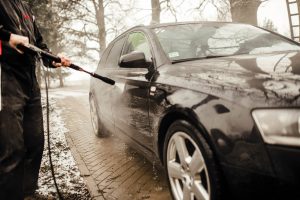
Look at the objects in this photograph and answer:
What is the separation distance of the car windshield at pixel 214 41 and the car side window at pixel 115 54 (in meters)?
1.14

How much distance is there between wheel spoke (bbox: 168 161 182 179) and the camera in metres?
2.51

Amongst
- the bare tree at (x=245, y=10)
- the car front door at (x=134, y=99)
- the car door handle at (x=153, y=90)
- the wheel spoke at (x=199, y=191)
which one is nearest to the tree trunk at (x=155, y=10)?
the bare tree at (x=245, y=10)

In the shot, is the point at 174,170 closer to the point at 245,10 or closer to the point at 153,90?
the point at 153,90

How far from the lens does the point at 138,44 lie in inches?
150

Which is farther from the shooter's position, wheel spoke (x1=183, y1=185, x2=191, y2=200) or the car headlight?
wheel spoke (x1=183, y1=185, x2=191, y2=200)

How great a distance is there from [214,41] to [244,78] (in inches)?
52.2

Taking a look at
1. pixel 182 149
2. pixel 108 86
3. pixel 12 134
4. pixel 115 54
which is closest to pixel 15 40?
pixel 12 134

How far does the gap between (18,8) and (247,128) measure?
220cm

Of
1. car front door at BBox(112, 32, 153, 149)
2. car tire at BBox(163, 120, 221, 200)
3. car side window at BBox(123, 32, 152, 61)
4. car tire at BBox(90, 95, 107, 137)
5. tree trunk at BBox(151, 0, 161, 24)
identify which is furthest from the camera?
tree trunk at BBox(151, 0, 161, 24)

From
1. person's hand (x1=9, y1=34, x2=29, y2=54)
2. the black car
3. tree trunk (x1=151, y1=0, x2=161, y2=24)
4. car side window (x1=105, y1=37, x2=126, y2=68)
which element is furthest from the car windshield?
tree trunk (x1=151, y1=0, x2=161, y2=24)

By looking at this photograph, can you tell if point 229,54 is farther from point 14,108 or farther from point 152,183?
point 14,108

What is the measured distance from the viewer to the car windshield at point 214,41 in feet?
10.2

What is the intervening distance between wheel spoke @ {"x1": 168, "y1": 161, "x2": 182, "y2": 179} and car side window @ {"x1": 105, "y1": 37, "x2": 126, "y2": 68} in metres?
2.22

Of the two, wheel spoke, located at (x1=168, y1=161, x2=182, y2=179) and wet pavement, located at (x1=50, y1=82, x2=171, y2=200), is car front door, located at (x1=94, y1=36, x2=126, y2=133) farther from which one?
wheel spoke, located at (x1=168, y1=161, x2=182, y2=179)
